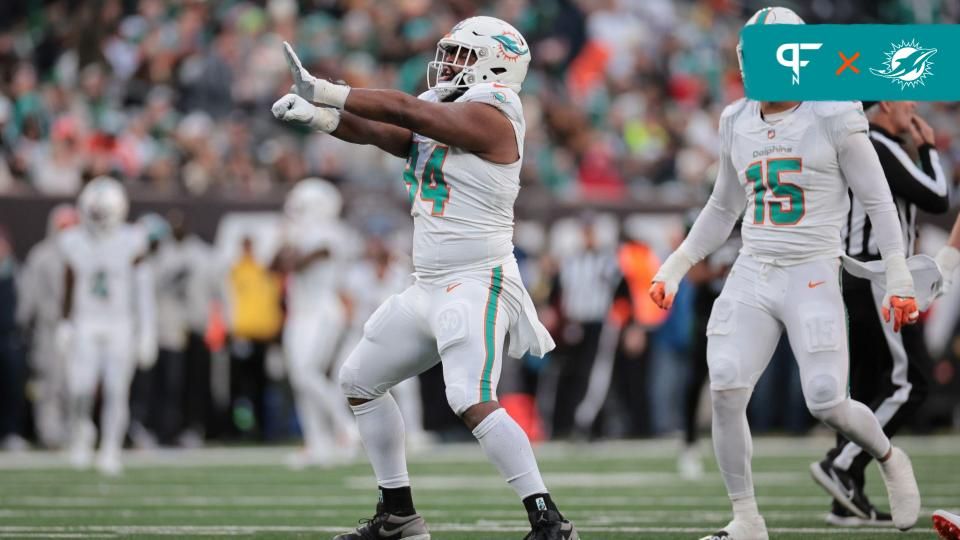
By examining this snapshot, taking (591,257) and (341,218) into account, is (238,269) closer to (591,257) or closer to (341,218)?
(341,218)

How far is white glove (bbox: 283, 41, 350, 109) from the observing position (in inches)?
237

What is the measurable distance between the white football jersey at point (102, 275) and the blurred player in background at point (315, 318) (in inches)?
49.2

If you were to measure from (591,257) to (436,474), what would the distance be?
431 cm

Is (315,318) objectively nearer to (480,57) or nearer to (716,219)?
(716,219)

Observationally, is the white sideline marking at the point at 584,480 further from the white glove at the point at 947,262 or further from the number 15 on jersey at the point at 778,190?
the number 15 on jersey at the point at 778,190

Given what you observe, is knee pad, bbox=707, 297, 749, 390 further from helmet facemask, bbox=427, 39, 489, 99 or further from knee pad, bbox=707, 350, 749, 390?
helmet facemask, bbox=427, 39, 489, 99

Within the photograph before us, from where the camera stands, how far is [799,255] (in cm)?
663

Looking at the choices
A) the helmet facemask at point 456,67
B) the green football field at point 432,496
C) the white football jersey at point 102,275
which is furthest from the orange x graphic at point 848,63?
the white football jersey at point 102,275

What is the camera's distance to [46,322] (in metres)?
14.9

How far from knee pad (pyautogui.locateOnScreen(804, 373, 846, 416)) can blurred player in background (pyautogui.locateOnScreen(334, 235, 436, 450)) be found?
26.8 feet

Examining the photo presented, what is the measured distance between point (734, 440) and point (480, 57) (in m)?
1.75

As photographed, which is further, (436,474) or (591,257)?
(591,257)

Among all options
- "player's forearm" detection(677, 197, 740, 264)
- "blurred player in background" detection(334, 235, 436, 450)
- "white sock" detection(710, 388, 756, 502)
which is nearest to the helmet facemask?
"player's forearm" detection(677, 197, 740, 264)

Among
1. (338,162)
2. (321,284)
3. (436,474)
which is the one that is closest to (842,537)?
(436,474)
